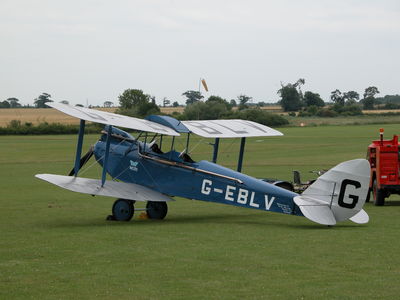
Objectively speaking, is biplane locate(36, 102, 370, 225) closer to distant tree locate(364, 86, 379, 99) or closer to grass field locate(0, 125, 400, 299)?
grass field locate(0, 125, 400, 299)

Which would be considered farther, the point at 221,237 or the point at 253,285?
the point at 221,237

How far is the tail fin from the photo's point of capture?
41.3 ft

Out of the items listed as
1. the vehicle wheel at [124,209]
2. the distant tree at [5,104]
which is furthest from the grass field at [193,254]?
the distant tree at [5,104]

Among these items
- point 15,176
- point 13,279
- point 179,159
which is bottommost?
point 15,176

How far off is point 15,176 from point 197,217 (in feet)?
46.2

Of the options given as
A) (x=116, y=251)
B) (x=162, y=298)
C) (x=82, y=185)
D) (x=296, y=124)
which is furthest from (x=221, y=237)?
(x=296, y=124)

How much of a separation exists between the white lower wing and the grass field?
1.81 feet

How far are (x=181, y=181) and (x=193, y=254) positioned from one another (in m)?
4.26

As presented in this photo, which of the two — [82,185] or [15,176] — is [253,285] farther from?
[15,176]

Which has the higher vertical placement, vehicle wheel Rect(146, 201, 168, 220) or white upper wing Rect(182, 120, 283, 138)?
white upper wing Rect(182, 120, 283, 138)

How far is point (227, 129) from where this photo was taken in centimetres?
1678

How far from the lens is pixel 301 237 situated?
12.2 metres

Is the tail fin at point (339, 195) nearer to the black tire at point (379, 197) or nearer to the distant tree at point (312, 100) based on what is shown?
the black tire at point (379, 197)

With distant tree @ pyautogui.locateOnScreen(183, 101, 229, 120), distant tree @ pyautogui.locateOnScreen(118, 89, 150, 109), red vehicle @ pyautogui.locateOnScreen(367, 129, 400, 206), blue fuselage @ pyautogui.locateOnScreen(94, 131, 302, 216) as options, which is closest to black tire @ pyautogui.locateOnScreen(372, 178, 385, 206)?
red vehicle @ pyautogui.locateOnScreen(367, 129, 400, 206)
